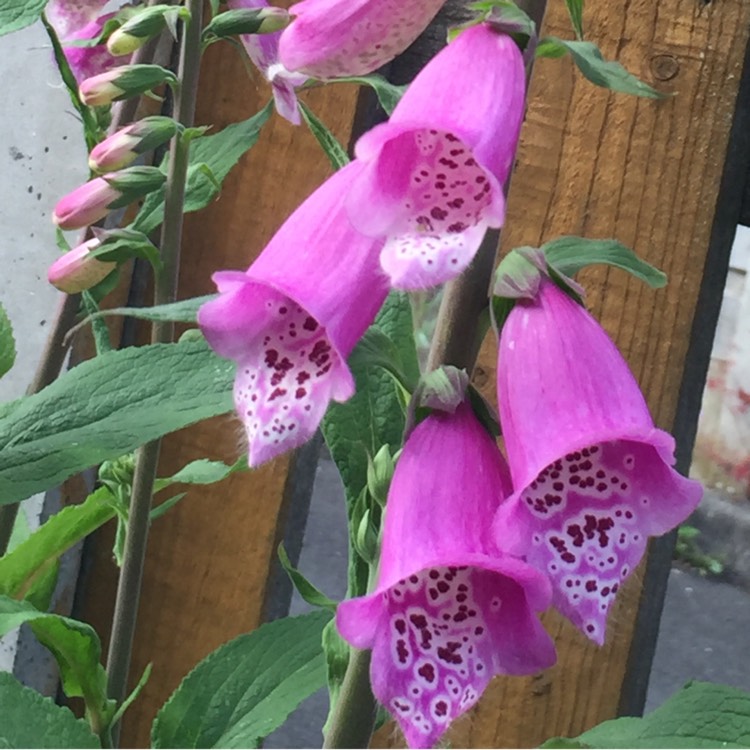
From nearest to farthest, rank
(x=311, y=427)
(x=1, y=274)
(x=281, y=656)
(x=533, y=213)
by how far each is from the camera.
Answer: (x=311, y=427)
(x=281, y=656)
(x=533, y=213)
(x=1, y=274)

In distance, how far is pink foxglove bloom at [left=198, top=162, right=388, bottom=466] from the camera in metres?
0.33

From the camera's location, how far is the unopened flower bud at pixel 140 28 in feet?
1.77

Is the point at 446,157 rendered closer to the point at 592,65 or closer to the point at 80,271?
the point at 592,65

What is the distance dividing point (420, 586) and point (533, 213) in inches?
15.4

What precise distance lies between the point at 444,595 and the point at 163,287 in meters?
0.31

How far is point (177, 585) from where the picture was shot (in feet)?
2.93

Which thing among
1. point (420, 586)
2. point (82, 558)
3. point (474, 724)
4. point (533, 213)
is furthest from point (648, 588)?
point (82, 558)

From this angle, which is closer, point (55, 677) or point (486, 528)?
→ point (486, 528)

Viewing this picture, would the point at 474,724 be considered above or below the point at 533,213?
below

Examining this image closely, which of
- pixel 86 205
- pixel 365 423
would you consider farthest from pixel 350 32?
pixel 86 205

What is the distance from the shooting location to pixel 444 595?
33 centimetres

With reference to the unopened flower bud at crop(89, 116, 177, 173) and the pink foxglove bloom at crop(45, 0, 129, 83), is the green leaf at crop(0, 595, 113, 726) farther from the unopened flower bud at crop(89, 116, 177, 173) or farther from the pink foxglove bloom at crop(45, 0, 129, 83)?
the pink foxglove bloom at crop(45, 0, 129, 83)

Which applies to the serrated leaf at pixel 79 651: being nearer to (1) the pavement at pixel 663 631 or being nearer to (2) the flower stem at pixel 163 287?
(2) the flower stem at pixel 163 287

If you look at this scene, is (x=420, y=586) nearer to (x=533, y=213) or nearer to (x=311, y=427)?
(x=311, y=427)
